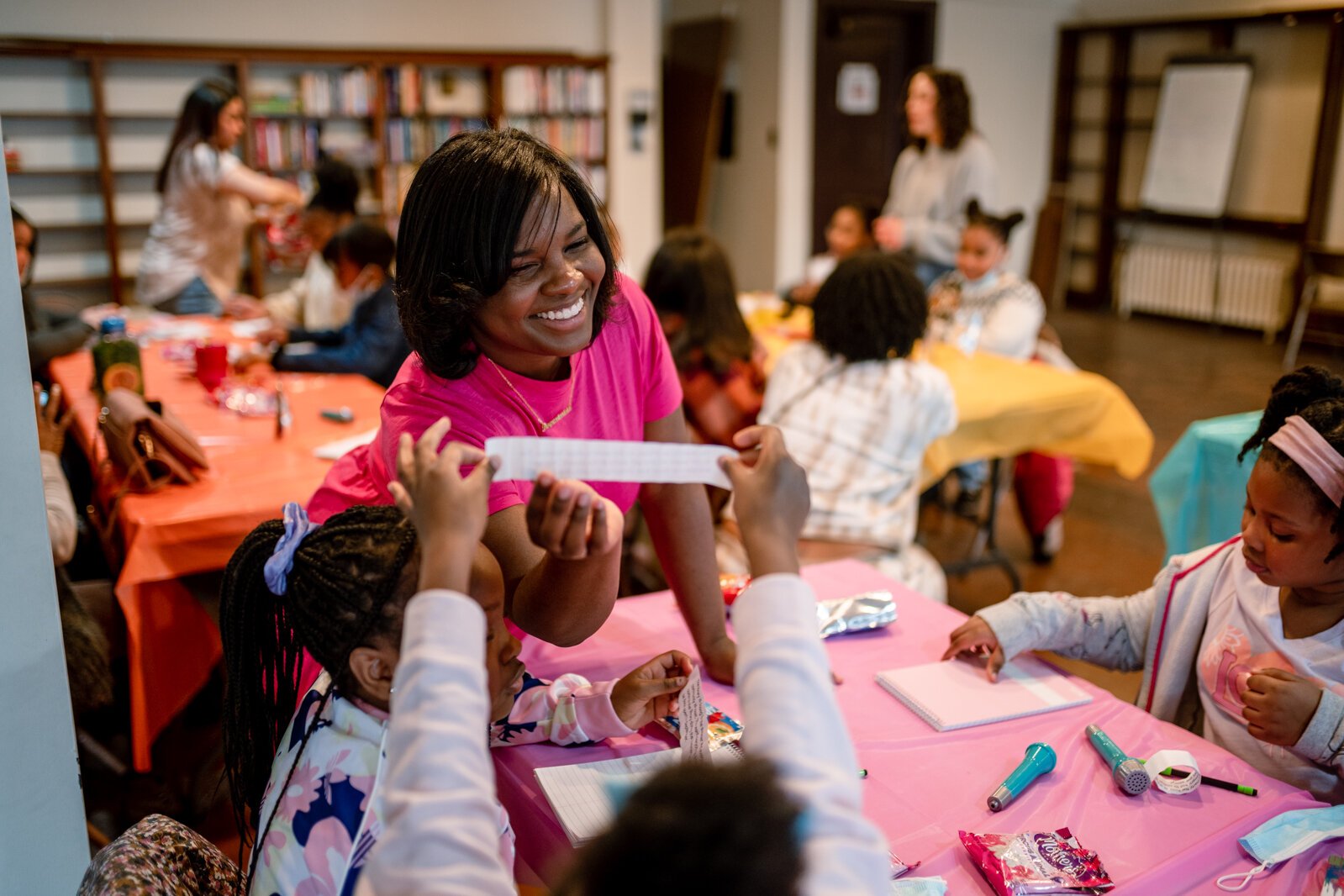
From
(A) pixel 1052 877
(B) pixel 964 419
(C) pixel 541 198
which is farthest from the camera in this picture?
(B) pixel 964 419

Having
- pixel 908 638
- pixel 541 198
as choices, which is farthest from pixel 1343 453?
pixel 541 198

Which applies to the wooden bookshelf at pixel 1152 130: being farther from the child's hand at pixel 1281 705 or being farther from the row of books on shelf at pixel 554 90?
the child's hand at pixel 1281 705

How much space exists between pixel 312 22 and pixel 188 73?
2.64ft

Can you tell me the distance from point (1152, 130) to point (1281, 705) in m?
8.75

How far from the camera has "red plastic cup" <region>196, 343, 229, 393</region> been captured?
3.38 m

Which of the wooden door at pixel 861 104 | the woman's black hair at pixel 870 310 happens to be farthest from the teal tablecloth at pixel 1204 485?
the wooden door at pixel 861 104

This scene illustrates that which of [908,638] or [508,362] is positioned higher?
[508,362]

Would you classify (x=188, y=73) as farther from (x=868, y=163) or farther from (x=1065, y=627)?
(x=1065, y=627)

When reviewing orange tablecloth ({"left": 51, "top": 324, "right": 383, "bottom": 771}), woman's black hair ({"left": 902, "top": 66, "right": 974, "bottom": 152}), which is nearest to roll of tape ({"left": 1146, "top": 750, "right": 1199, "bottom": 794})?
orange tablecloth ({"left": 51, "top": 324, "right": 383, "bottom": 771})

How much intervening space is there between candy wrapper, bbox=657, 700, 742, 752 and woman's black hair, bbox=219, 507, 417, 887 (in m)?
0.44

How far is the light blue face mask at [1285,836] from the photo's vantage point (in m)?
1.20

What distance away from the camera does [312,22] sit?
673 cm

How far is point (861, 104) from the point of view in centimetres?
837

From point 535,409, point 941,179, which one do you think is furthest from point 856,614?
point 941,179
